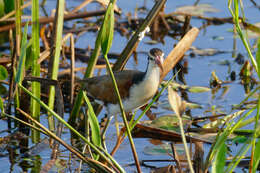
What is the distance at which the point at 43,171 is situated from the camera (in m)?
3.52

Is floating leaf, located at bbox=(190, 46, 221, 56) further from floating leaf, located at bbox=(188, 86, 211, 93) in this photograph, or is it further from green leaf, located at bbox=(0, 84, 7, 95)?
green leaf, located at bbox=(0, 84, 7, 95)

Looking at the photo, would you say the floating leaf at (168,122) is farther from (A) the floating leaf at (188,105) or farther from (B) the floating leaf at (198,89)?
(B) the floating leaf at (198,89)

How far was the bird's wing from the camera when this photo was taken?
3611 millimetres

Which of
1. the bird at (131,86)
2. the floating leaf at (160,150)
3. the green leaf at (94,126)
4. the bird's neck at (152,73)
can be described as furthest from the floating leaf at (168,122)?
the green leaf at (94,126)

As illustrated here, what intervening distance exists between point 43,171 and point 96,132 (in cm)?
120

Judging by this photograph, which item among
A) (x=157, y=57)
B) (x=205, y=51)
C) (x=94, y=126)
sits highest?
(x=157, y=57)

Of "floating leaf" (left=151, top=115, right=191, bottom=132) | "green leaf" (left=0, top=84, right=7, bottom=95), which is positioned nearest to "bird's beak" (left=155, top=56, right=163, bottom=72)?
"floating leaf" (left=151, top=115, right=191, bottom=132)

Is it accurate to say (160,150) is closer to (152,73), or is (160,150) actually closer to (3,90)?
(152,73)

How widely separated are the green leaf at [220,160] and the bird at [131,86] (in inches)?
51.0

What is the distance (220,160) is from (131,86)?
4.72ft

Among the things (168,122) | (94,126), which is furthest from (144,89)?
→ (94,126)

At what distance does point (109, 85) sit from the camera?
3725mm

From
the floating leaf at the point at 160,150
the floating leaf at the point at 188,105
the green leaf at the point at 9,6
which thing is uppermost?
the green leaf at the point at 9,6

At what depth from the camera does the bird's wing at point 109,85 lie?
11.8ft
